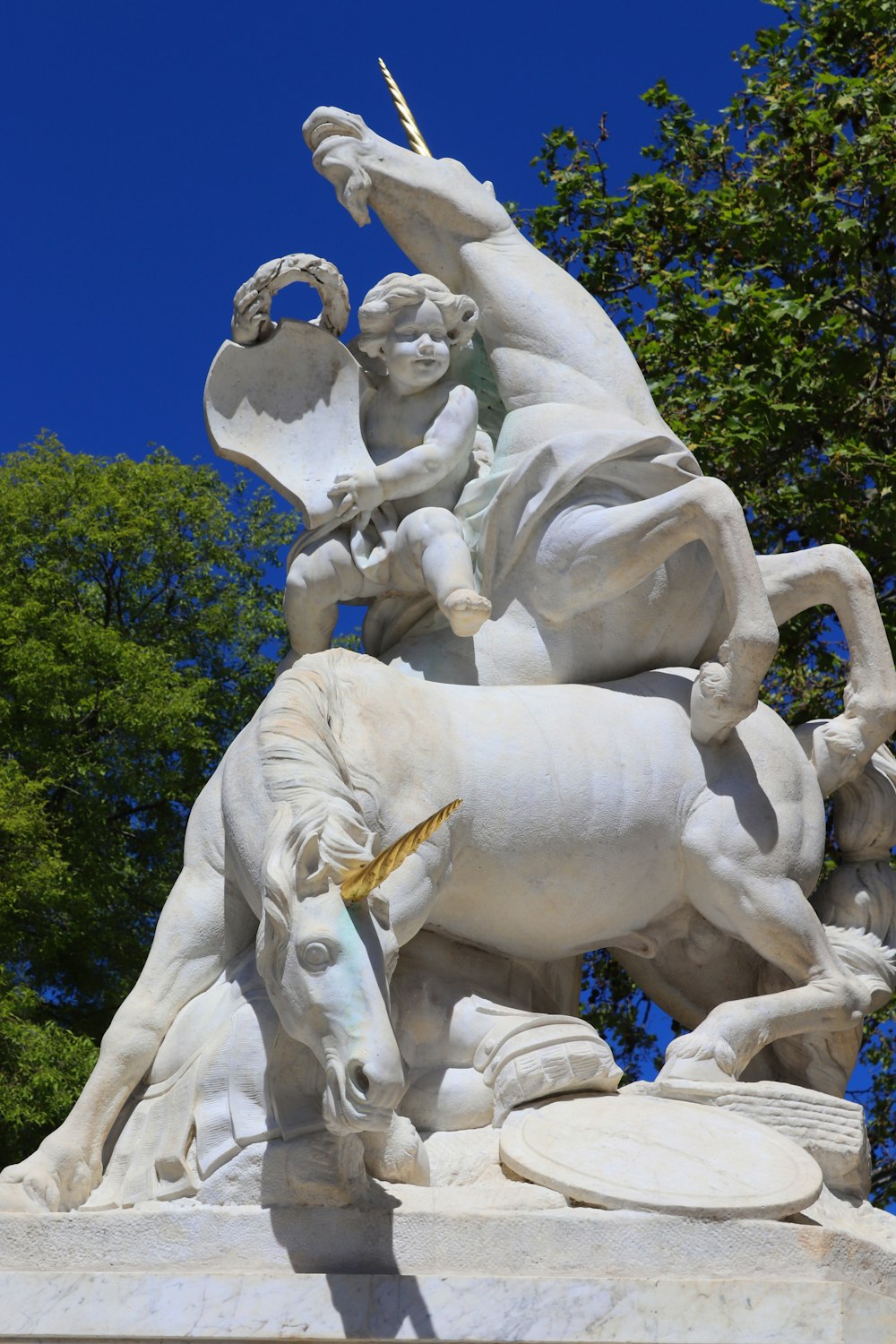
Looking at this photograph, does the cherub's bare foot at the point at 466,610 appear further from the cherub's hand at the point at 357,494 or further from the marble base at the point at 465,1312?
the marble base at the point at 465,1312

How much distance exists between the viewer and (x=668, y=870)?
546cm

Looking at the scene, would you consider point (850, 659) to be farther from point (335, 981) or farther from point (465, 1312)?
point (465, 1312)

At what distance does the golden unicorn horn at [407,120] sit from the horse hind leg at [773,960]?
8.53 ft

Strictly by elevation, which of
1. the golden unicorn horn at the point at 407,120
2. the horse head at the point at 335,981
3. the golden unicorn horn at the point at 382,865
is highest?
the golden unicorn horn at the point at 407,120

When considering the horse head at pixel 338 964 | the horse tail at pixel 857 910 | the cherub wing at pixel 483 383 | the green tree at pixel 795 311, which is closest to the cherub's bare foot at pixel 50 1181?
the horse head at pixel 338 964

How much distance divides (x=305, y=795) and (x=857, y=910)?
1.96m

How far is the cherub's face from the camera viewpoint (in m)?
5.92

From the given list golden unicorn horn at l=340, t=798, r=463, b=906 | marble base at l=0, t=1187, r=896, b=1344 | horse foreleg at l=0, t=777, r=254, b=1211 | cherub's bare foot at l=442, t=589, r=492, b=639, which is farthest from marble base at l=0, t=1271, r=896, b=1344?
cherub's bare foot at l=442, t=589, r=492, b=639

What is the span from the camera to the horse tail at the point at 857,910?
18.4 ft

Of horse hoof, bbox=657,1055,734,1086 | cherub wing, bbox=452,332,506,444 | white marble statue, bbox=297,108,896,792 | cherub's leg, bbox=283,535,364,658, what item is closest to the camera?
horse hoof, bbox=657,1055,734,1086

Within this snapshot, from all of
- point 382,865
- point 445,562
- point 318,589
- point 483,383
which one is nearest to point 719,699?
point 445,562

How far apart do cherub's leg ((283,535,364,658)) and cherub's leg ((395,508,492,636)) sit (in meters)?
0.17

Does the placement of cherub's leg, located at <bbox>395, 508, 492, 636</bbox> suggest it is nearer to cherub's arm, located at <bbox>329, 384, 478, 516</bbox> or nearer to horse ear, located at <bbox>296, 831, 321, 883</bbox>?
cherub's arm, located at <bbox>329, 384, 478, 516</bbox>

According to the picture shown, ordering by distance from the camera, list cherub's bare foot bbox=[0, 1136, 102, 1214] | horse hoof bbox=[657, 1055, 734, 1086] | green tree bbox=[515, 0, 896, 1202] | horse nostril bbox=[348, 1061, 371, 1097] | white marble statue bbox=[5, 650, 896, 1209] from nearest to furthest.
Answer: horse nostril bbox=[348, 1061, 371, 1097] → cherub's bare foot bbox=[0, 1136, 102, 1214] → white marble statue bbox=[5, 650, 896, 1209] → horse hoof bbox=[657, 1055, 734, 1086] → green tree bbox=[515, 0, 896, 1202]
